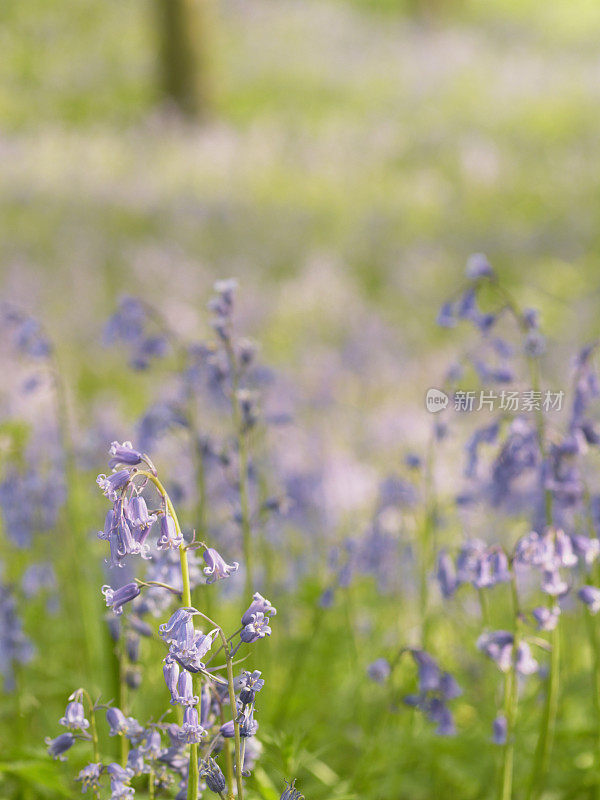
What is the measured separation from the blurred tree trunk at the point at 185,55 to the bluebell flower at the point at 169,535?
14754mm

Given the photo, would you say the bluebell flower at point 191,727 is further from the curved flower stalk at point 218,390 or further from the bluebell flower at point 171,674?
the curved flower stalk at point 218,390

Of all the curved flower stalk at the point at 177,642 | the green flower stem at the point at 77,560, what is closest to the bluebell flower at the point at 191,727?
the curved flower stalk at the point at 177,642

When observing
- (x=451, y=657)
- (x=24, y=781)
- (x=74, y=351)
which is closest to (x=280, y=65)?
(x=74, y=351)

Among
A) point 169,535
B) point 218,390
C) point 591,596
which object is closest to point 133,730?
point 169,535

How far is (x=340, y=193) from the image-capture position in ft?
40.9

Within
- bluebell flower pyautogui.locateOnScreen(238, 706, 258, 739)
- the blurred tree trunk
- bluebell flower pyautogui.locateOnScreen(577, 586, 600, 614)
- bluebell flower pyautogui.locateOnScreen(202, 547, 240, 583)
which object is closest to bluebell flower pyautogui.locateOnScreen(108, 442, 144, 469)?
bluebell flower pyautogui.locateOnScreen(202, 547, 240, 583)

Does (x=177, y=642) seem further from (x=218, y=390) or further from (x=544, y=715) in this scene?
(x=218, y=390)

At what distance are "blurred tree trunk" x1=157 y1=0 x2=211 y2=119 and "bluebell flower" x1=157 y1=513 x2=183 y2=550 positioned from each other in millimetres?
14754

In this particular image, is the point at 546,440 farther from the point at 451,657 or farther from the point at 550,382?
the point at 550,382

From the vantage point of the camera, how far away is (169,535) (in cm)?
151

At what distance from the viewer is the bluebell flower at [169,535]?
4.94 ft

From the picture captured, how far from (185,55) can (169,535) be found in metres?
15.1

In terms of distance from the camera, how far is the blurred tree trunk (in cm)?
1505

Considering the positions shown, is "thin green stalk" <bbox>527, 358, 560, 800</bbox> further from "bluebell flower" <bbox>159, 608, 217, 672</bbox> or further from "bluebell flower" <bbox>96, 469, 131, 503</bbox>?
"bluebell flower" <bbox>96, 469, 131, 503</bbox>
